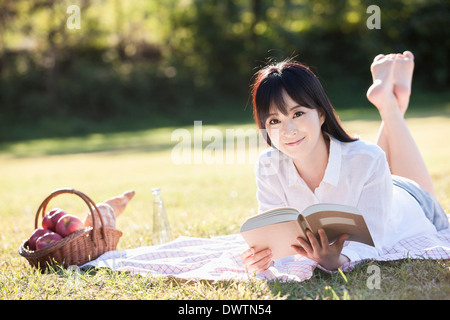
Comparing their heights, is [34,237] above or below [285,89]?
below

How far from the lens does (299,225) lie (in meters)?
2.42

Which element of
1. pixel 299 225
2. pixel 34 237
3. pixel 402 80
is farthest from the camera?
pixel 402 80

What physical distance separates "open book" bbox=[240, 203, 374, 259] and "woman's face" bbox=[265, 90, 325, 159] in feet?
1.67

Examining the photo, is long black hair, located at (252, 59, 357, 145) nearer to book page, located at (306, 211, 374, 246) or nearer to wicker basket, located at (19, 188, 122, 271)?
book page, located at (306, 211, 374, 246)

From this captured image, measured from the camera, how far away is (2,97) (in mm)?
20500

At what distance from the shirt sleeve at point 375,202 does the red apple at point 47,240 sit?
1906mm

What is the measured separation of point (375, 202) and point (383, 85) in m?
1.47

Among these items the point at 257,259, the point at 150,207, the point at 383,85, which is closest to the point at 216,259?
the point at 257,259

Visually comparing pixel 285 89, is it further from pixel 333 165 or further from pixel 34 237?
pixel 34 237

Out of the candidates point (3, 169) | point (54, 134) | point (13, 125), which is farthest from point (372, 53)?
point (3, 169)

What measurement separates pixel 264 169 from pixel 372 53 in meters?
21.6

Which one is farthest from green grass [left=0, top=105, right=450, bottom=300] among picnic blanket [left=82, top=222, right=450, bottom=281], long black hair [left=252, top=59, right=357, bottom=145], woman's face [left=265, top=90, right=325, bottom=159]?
long black hair [left=252, top=59, right=357, bottom=145]

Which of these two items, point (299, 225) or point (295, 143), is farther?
point (295, 143)

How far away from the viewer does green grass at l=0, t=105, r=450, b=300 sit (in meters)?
2.65
